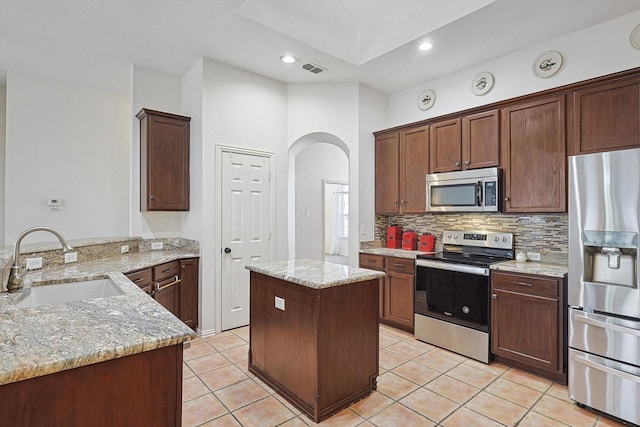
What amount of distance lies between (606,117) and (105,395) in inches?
144

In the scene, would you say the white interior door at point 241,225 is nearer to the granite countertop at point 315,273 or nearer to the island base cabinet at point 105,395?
the granite countertop at point 315,273

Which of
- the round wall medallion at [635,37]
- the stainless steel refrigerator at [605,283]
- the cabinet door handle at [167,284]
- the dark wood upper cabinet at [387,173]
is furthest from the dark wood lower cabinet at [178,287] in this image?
the round wall medallion at [635,37]

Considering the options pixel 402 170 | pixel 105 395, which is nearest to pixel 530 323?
pixel 402 170

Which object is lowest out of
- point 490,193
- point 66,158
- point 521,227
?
point 521,227

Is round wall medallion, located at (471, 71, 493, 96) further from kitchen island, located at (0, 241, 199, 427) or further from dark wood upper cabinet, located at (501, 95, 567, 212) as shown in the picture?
kitchen island, located at (0, 241, 199, 427)

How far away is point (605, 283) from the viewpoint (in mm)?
2326

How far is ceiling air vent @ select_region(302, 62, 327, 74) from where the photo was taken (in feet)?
12.9

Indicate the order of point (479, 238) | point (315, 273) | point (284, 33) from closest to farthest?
point (315, 273) < point (284, 33) < point (479, 238)

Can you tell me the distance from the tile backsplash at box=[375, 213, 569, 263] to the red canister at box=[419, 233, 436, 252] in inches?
3.2

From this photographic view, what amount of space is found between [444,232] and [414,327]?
3.79 feet

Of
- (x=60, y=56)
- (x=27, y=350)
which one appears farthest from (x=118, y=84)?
(x=27, y=350)

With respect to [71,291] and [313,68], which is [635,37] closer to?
[313,68]

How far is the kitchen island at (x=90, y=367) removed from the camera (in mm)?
1004

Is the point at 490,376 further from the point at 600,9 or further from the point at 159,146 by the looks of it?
the point at 159,146
